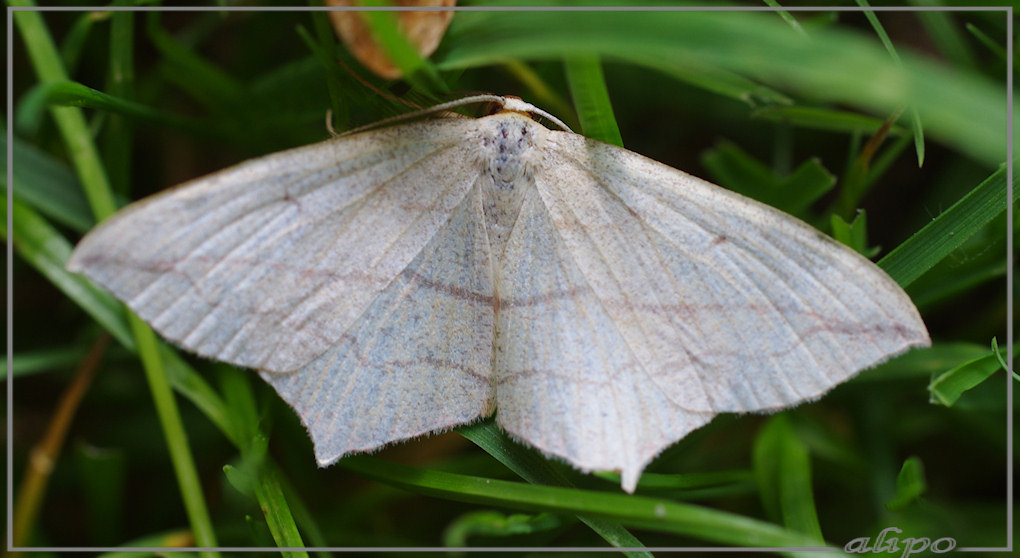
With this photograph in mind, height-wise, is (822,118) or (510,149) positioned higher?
(822,118)

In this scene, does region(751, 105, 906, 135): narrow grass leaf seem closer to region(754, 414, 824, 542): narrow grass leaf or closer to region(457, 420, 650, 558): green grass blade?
region(754, 414, 824, 542): narrow grass leaf

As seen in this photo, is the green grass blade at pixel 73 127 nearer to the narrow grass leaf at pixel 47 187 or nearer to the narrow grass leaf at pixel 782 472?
the narrow grass leaf at pixel 47 187

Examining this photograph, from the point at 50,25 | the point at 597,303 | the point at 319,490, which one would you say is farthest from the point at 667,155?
the point at 50,25

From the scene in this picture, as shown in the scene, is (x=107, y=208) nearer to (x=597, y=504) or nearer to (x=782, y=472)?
(x=597, y=504)

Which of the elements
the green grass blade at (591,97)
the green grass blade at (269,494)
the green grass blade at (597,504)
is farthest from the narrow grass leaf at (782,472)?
the green grass blade at (269,494)

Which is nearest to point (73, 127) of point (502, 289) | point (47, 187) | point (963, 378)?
point (47, 187)

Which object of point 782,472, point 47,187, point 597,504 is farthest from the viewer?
point 47,187

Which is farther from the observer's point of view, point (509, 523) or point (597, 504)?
point (509, 523)

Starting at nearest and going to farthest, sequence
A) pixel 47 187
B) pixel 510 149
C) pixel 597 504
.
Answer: pixel 597 504, pixel 510 149, pixel 47 187

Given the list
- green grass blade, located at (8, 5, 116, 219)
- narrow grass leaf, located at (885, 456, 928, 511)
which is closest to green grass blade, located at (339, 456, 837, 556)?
narrow grass leaf, located at (885, 456, 928, 511)
